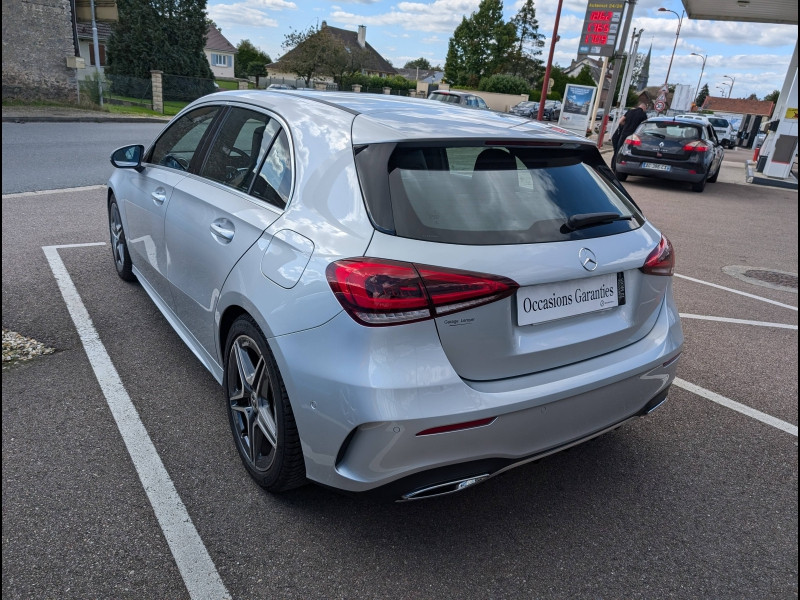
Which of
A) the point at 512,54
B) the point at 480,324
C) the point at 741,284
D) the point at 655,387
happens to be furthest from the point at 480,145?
the point at 512,54

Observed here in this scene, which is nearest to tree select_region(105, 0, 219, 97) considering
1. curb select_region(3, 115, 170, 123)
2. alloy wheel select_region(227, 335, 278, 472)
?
curb select_region(3, 115, 170, 123)

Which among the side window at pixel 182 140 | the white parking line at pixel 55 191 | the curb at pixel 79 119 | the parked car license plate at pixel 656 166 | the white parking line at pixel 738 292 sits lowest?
the curb at pixel 79 119

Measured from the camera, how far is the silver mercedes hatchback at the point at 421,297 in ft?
6.75

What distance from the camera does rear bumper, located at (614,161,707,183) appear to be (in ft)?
44.4

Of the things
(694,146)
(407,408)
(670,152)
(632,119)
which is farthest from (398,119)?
(632,119)

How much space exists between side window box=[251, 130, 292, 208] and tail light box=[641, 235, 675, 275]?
1.56 m

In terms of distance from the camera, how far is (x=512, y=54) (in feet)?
281

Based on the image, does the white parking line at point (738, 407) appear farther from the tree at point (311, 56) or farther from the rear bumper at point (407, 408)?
the tree at point (311, 56)

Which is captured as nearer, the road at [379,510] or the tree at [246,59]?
the road at [379,510]

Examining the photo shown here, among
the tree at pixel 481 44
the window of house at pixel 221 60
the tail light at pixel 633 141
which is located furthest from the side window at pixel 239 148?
the window of house at pixel 221 60

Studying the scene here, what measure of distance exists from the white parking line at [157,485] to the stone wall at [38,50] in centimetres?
2539

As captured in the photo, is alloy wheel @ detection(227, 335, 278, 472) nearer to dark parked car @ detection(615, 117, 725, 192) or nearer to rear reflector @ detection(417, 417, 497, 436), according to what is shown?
rear reflector @ detection(417, 417, 497, 436)

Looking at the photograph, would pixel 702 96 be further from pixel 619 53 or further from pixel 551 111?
pixel 619 53

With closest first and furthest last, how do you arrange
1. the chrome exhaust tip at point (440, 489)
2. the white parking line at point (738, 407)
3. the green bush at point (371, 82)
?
the chrome exhaust tip at point (440, 489), the white parking line at point (738, 407), the green bush at point (371, 82)
